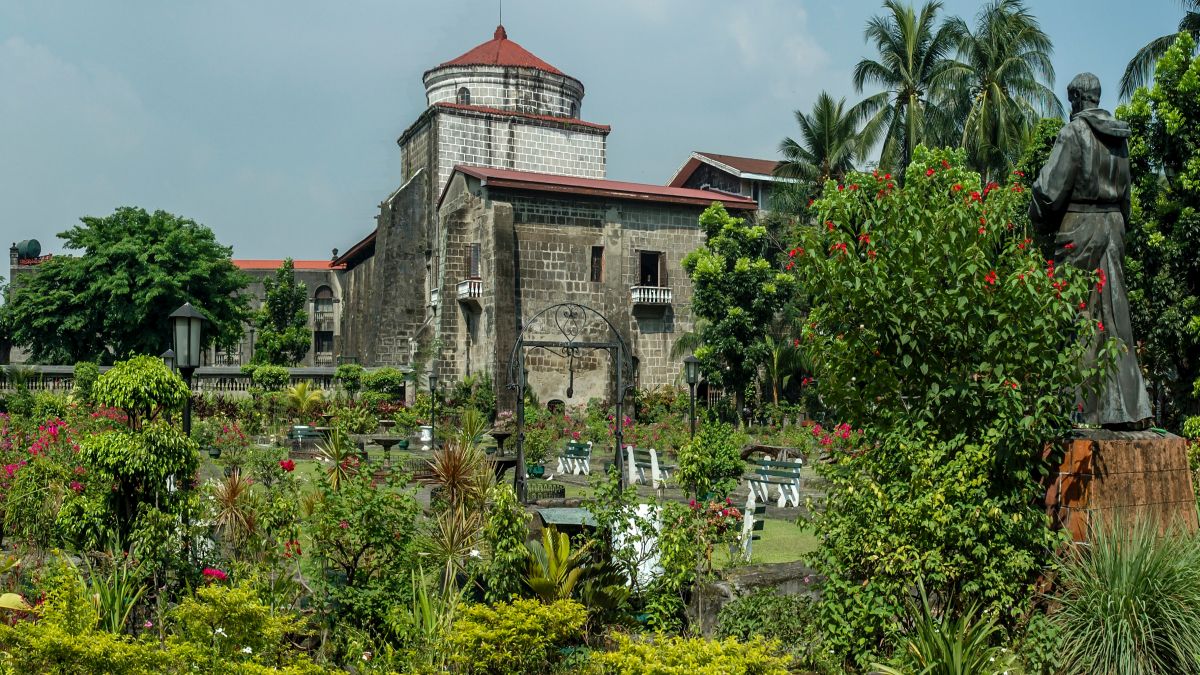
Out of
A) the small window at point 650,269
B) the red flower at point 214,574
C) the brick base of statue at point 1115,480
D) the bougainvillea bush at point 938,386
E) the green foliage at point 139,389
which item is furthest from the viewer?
the small window at point 650,269

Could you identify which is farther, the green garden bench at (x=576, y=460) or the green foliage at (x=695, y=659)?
the green garden bench at (x=576, y=460)

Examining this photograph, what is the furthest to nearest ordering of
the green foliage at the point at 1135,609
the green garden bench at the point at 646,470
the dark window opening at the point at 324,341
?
the dark window opening at the point at 324,341
the green garden bench at the point at 646,470
the green foliage at the point at 1135,609

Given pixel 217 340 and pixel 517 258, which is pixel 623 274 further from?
pixel 217 340

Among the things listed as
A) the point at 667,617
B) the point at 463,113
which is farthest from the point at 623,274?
the point at 667,617

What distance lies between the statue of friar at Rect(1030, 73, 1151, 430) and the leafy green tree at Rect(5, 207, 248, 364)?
30.4 m

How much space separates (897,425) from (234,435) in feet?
54.8

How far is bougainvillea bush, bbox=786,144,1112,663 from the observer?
5480 millimetres

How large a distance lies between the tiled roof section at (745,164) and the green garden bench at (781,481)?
21.8 metres

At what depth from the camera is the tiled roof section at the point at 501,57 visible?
119 feet

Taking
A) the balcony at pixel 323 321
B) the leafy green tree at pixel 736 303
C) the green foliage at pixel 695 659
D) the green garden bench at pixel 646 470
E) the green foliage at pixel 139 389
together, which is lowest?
the green garden bench at pixel 646 470

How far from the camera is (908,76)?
25.8 m

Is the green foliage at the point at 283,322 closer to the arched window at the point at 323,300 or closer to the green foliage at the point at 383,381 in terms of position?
the arched window at the point at 323,300

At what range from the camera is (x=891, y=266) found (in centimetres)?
594

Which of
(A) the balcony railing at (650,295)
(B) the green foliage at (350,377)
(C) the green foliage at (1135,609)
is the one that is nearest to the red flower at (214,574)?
(C) the green foliage at (1135,609)
